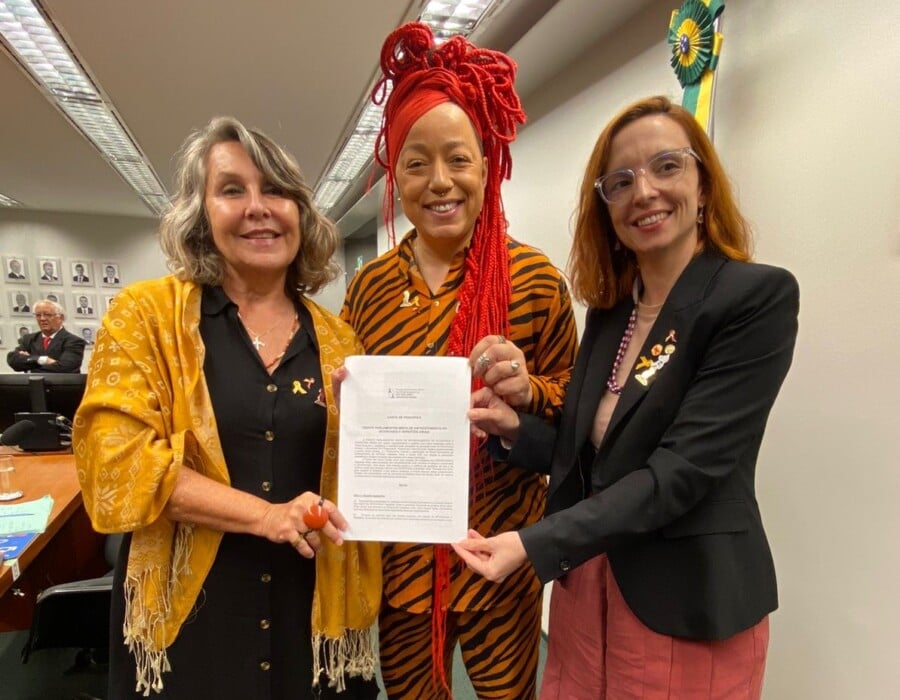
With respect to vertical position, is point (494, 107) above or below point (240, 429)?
above

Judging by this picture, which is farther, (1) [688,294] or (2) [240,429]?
(2) [240,429]

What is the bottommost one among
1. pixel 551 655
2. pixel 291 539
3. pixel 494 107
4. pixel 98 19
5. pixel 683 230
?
pixel 551 655

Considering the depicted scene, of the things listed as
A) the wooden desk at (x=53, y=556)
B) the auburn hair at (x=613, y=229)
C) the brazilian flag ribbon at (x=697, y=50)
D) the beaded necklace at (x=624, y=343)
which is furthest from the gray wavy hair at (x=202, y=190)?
the wooden desk at (x=53, y=556)

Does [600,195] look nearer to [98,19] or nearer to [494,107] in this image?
[494,107]

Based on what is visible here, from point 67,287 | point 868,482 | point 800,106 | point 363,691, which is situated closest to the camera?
point 363,691

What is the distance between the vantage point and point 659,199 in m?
Result: 0.99

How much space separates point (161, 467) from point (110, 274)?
8.37 metres

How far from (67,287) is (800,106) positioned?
29.1 ft

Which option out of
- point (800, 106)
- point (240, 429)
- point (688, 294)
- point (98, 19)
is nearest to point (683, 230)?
point (688, 294)

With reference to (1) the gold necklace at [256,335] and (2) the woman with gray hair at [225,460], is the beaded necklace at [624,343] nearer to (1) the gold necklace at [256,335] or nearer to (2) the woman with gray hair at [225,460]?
(2) the woman with gray hair at [225,460]

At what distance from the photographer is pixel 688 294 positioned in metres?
0.95

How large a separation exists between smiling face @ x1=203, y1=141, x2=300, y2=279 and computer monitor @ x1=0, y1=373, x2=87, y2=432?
210 cm

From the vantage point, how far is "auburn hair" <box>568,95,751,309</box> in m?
1.01

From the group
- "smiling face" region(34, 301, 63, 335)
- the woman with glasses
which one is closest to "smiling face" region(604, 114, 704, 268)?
the woman with glasses
